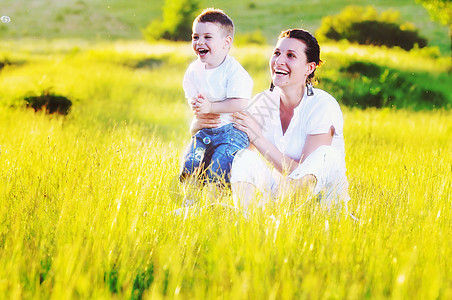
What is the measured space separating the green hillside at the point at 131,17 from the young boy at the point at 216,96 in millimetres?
30261

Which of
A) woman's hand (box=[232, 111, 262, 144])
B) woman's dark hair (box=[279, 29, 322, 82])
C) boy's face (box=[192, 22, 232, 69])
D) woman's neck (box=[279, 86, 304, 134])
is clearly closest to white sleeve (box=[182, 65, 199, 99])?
boy's face (box=[192, 22, 232, 69])

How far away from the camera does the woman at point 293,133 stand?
346 centimetres

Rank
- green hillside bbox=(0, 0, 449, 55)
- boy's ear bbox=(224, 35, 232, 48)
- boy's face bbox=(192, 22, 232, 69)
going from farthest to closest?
green hillside bbox=(0, 0, 449, 55)
boy's ear bbox=(224, 35, 232, 48)
boy's face bbox=(192, 22, 232, 69)

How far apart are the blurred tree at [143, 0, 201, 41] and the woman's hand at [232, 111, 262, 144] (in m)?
29.1

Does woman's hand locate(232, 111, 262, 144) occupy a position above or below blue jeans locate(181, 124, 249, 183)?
above

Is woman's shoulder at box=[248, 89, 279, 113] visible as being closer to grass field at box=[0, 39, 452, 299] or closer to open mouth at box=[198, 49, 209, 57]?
open mouth at box=[198, 49, 209, 57]

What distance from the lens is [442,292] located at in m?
2.37

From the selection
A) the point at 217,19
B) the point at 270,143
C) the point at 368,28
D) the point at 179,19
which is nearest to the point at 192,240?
the point at 270,143

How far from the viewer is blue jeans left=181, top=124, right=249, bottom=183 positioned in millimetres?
3818

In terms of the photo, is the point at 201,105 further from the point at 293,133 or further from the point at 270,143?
the point at 293,133

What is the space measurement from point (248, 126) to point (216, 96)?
54cm

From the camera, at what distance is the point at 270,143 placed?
3.71m

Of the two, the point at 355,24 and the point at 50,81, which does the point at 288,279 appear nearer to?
the point at 50,81

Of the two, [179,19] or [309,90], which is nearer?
[309,90]
